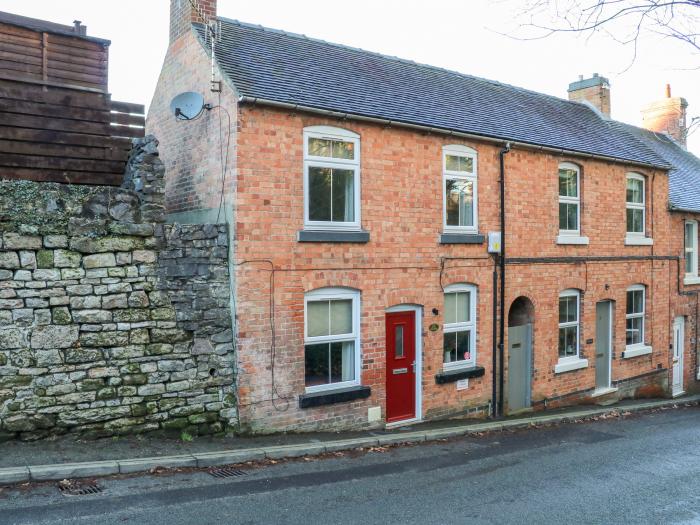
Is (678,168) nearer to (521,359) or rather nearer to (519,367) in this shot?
(521,359)

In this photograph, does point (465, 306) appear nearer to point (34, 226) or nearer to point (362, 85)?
point (362, 85)

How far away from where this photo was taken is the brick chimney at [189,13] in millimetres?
12391

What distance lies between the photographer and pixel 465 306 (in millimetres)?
13734

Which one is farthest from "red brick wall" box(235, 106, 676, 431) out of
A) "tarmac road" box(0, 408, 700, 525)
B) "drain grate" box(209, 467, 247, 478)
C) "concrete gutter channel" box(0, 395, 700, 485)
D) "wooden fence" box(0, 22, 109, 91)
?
"wooden fence" box(0, 22, 109, 91)

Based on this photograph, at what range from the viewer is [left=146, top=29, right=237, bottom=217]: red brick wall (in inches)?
425

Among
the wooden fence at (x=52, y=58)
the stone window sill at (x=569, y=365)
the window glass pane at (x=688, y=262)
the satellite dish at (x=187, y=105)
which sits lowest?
the stone window sill at (x=569, y=365)

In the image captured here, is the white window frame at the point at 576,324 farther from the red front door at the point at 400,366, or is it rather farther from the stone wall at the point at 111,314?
the stone wall at the point at 111,314

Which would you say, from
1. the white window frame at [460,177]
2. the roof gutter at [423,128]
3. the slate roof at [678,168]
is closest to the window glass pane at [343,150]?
the roof gutter at [423,128]

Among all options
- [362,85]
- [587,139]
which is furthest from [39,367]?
[587,139]

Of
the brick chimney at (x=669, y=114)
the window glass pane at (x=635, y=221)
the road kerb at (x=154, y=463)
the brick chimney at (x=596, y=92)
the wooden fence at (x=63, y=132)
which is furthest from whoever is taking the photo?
the brick chimney at (x=669, y=114)

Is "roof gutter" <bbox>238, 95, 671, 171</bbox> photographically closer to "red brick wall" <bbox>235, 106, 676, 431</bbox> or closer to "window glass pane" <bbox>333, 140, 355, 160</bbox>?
"red brick wall" <bbox>235, 106, 676, 431</bbox>

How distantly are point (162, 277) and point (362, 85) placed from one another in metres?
6.12

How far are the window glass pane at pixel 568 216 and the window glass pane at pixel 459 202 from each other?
3.30 metres

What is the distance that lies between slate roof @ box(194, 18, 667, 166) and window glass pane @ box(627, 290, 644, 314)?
3725mm
